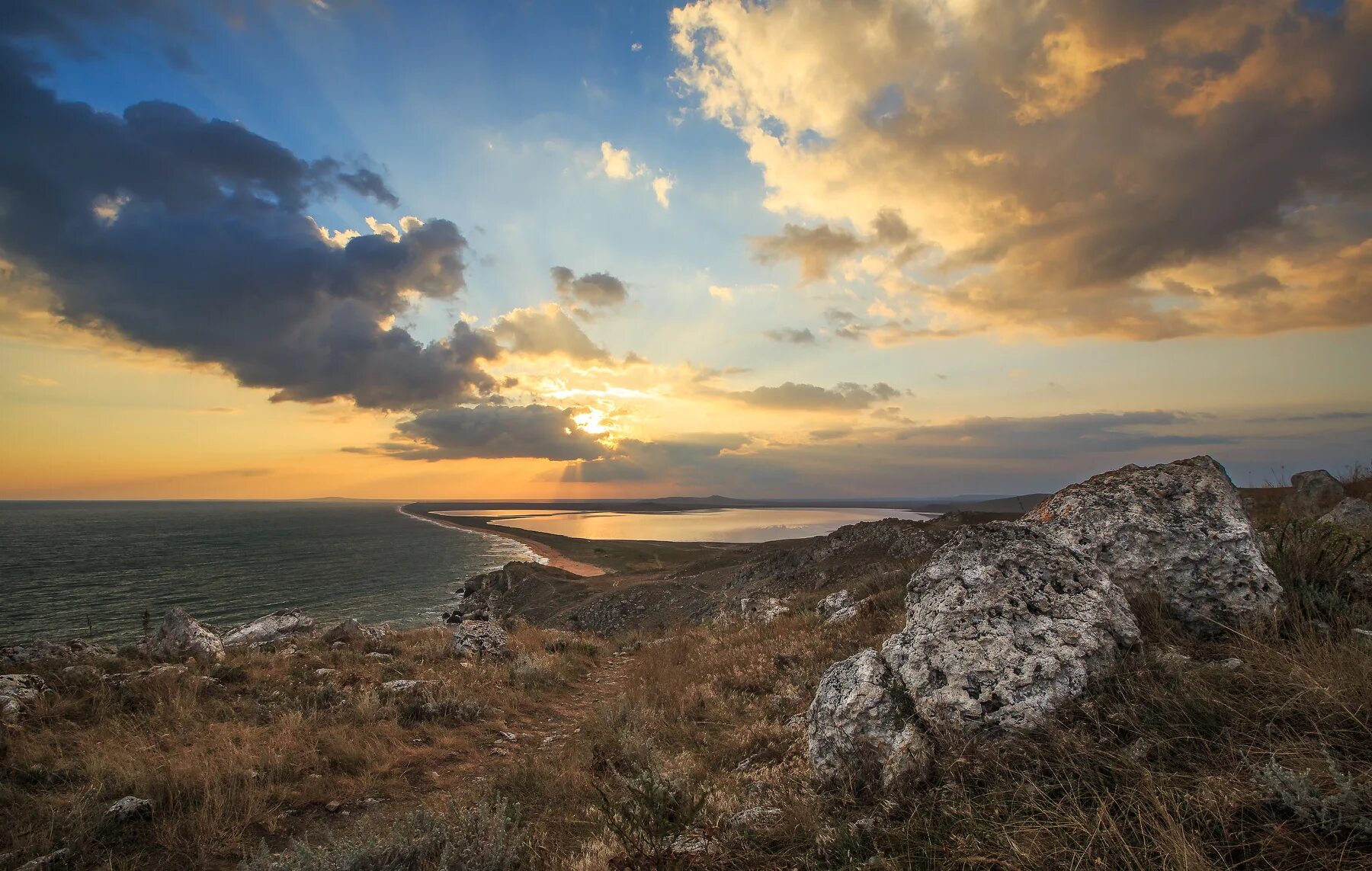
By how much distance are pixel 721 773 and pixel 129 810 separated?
5.96 metres

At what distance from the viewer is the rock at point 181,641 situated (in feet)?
39.6

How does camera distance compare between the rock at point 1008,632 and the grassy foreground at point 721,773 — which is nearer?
the grassy foreground at point 721,773

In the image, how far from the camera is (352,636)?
1542 centimetres

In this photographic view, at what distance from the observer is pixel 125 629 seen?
31922 millimetres

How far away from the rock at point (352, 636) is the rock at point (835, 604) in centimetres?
1249

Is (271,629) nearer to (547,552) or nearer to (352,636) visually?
(352,636)

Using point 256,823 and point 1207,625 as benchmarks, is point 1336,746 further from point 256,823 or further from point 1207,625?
point 256,823

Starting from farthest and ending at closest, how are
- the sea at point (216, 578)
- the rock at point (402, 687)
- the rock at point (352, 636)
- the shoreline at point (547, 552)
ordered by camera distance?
the shoreline at point (547, 552) → the sea at point (216, 578) → the rock at point (352, 636) → the rock at point (402, 687)

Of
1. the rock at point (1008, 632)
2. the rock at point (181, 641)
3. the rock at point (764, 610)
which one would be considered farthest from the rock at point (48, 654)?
the rock at point (764, 610)

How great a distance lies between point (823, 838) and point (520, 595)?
50.0m

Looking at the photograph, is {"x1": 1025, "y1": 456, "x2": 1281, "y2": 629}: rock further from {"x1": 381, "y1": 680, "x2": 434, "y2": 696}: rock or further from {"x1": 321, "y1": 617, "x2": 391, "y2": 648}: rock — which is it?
{"x1": 321, "y1": 617, "x2": 391, "y2": 648}: rock

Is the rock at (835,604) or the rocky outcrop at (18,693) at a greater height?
the rocky outcrop at (18,693)

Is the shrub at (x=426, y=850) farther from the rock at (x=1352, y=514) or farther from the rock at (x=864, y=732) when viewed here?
the rock at (x=1352, y=514)

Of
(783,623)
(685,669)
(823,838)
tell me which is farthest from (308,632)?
(823,838)
